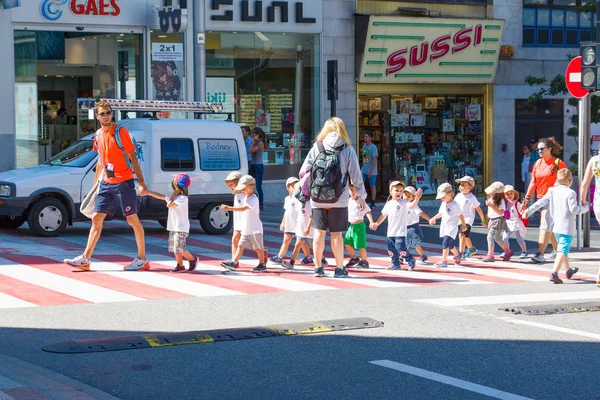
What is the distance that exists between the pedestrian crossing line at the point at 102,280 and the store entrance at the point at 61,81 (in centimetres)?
1000

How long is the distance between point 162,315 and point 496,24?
19963 millimetres

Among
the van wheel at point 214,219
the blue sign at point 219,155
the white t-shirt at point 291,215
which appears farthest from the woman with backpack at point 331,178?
the van wheel at point 214,219

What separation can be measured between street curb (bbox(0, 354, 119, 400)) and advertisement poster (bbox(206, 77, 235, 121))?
17.9 metres

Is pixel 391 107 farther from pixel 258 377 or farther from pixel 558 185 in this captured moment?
pixel 258 377

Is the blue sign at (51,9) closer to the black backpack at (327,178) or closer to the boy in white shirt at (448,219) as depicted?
the boy in white shirt at (448,219)

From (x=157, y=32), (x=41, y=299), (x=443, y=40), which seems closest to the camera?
(x=41, y=299)

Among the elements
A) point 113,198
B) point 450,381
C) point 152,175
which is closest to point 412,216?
point 113,198

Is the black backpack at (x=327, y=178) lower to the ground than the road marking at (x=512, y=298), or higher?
higher

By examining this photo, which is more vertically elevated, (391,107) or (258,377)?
(391,107)

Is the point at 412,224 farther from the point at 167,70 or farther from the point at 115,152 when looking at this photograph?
the point at 167,70

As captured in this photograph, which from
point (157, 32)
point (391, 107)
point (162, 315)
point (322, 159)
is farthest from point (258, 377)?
point (391, 107)

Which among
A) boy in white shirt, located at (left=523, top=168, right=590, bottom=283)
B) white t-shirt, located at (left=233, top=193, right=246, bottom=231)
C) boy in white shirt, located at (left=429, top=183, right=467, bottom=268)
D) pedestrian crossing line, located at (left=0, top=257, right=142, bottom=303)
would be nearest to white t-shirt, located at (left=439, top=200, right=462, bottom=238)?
boy in white shirt, located at (left=429, top=183, right=467, bottom=268)

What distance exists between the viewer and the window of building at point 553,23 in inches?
1152

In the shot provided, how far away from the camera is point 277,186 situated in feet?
85.7
